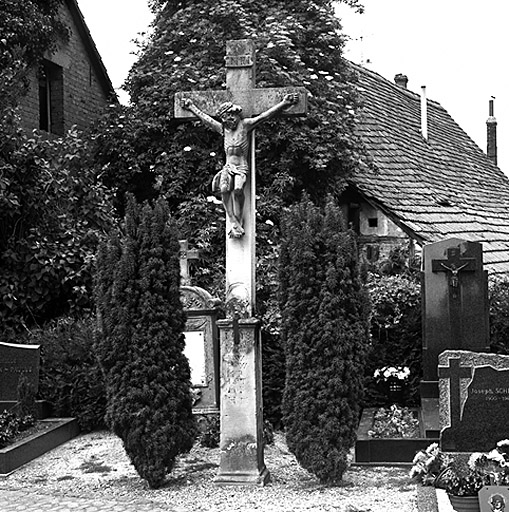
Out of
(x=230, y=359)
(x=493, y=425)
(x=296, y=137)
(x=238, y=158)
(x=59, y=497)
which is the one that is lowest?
→ (x=59, y=497)

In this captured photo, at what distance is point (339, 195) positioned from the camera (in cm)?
1683

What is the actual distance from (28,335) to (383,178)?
26.4 feet

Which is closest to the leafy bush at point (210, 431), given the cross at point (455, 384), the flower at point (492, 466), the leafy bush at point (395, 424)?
the leafy bush at point (395, 424)

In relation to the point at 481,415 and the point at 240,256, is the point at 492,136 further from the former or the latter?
the point at 481,415

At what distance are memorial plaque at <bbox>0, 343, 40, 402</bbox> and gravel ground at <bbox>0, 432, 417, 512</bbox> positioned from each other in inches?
43.6

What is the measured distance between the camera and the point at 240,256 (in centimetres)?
863

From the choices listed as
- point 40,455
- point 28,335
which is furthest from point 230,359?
point 28,335

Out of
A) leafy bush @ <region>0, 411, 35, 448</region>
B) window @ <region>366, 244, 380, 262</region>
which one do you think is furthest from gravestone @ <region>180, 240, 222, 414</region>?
window @ <region>366, 244, 380, 262</region>

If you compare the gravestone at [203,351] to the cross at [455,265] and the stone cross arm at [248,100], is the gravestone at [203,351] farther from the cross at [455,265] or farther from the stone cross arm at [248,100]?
the cross at [455,265]

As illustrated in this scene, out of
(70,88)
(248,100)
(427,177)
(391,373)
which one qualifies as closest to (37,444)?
(391,373)

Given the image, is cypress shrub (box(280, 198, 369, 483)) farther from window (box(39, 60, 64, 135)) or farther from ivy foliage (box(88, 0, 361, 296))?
window (box(39, 60, 64, 135))

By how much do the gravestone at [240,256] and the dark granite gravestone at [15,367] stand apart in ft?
11.8

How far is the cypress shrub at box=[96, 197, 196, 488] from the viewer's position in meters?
8.40

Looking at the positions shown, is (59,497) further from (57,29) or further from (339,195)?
(57,29)
